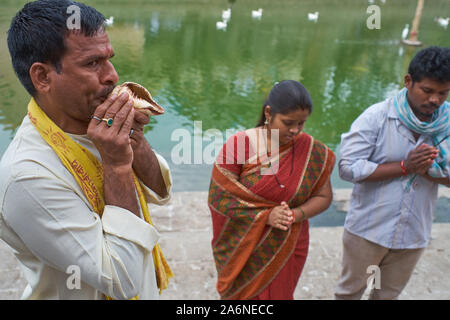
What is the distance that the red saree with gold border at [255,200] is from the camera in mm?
2316

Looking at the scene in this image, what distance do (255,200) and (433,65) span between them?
1.25 metres

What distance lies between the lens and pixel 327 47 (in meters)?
14.6

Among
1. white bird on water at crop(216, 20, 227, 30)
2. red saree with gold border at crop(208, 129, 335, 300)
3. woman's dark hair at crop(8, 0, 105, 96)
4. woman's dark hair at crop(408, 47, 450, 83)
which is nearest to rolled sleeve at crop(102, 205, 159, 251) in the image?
woman's dark hair at crop(8, 0, 105, 96)

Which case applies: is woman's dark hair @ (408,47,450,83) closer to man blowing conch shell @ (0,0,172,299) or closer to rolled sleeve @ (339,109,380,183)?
rolled sleeve @ (339,109,380,183)

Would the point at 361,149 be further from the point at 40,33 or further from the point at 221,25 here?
the point at 221,25

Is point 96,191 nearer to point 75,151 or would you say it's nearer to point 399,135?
point 75,151

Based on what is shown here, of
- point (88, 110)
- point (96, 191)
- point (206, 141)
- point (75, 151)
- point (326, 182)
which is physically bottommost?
point (206, 141)

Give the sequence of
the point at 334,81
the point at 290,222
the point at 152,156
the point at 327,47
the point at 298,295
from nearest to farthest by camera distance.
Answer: the point at 152,156, the point at 290,222, the point at 298,295, the point at 334,81, the point at 327,47

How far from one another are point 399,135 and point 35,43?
79.0 inches

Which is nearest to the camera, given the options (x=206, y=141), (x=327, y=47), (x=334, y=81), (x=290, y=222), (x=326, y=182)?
(x=290, y=222)

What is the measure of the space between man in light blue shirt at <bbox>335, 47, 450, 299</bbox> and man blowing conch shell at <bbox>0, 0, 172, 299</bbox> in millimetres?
1564

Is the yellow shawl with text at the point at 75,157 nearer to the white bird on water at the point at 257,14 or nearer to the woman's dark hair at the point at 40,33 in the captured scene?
the woman's dark hair at the point at 40,33

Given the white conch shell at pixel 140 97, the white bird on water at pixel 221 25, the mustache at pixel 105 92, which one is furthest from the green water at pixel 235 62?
the mustache at pixel 105 92
